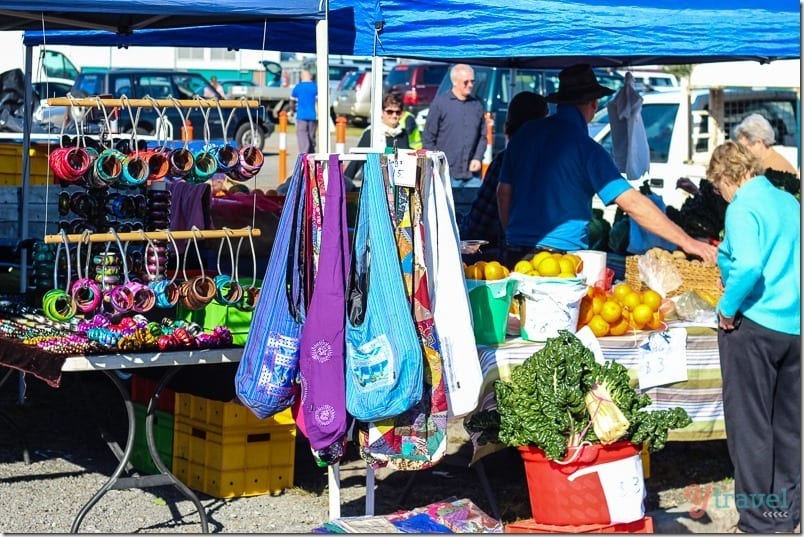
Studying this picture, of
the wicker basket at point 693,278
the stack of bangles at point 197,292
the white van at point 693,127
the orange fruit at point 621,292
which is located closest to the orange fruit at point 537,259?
the orange fruit at point 621,292

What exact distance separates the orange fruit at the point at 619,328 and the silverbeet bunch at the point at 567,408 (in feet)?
2.08

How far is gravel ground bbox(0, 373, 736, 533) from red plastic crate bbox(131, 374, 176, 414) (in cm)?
23

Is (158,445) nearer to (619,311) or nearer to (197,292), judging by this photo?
(197,292)

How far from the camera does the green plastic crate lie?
237 inches

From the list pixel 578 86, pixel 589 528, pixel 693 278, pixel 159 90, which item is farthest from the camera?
pixel 159 90

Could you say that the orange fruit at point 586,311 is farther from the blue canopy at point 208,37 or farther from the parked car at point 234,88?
the parked car at point 234,88

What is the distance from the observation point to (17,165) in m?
7.73

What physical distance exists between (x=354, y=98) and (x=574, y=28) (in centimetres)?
2310

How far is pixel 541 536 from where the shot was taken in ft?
15.4

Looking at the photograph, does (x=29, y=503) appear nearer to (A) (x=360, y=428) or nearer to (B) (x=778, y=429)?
(A) (x=360, y=428)

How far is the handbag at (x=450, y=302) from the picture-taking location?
485cm

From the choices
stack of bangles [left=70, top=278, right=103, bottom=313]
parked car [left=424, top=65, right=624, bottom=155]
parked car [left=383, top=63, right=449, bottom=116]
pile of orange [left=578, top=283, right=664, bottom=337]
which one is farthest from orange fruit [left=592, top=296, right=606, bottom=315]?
parked car [left=383, top=63, right=449, bottom=116]

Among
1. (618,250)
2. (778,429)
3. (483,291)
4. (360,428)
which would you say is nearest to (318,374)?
(360,428)

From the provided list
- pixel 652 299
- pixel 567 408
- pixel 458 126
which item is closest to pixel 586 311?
pixel 652 299
